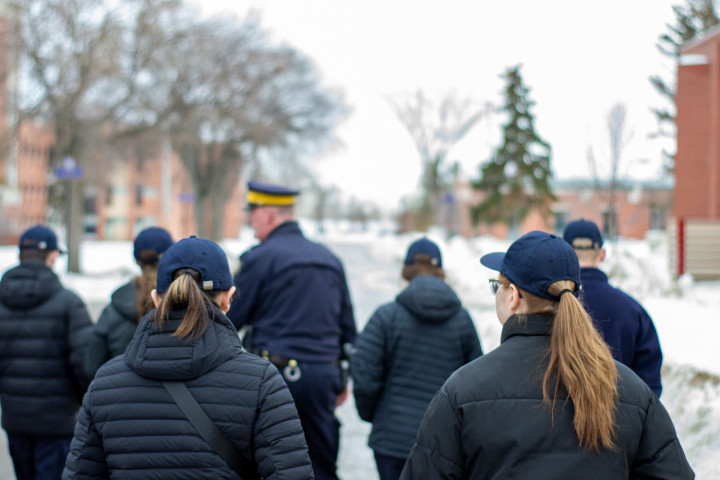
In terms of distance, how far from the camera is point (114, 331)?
4.06 metres

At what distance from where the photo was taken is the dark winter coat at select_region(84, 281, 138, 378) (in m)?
4.04

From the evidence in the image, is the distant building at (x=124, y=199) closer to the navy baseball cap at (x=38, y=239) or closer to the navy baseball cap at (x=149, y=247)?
the navy baseball cap at (x=38, y=239)

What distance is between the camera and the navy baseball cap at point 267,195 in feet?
15.7

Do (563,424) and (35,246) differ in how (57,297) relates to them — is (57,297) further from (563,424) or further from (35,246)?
(563,424)

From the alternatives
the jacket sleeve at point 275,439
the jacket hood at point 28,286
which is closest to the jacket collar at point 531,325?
the jacket sleeve at point 275,439

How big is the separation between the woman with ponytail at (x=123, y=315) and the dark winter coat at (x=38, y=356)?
0.55ft

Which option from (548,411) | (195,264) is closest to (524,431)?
(548,411)

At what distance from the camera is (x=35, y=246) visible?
4.43 m

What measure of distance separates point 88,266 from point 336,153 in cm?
1389

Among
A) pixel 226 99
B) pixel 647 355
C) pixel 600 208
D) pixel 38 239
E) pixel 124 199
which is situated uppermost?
pixel 226 99

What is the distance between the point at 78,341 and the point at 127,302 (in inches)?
18.7

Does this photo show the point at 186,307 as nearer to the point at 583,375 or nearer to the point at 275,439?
the point at 275,439

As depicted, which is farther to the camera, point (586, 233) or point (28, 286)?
point (28, 286)

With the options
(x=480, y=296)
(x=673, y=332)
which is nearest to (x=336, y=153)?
(x=480, y=296)
